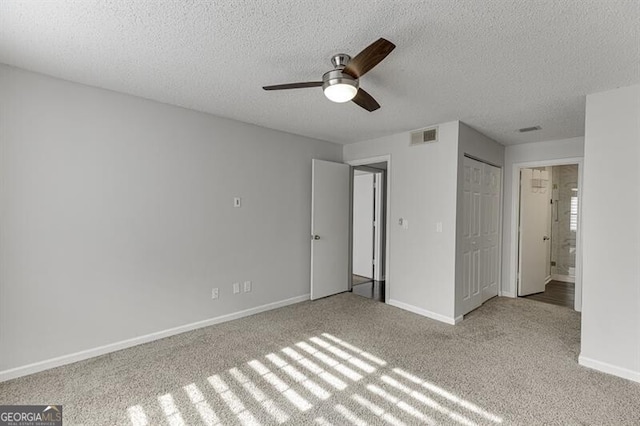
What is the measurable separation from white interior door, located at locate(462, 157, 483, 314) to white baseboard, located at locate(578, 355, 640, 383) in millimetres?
1260

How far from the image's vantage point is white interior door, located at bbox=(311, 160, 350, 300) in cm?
440

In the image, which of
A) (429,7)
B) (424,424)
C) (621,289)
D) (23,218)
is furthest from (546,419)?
(23,218)

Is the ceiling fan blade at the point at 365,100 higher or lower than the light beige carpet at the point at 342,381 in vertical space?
higher

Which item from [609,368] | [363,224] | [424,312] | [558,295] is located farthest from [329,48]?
[558,295]

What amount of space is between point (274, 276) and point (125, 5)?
3138mm

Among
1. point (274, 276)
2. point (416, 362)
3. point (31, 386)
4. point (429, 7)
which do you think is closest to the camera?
point (429, 7)

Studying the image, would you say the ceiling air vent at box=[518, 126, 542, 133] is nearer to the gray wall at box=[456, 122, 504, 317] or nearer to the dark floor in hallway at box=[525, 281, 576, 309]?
the gray wall at box=[456, 122, 504, 317]

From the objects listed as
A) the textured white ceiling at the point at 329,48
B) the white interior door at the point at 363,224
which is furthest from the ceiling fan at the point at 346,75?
the white interior door at the point at 363,224

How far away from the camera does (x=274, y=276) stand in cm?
408

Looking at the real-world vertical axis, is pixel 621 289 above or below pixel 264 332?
above

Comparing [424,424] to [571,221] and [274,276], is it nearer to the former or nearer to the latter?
[274,276]

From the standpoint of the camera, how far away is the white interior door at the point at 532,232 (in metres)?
4.72

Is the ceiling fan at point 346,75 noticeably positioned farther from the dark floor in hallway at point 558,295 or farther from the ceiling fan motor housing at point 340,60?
the dark floor in hallway at point 558,295

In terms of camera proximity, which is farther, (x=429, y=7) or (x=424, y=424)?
(x=424, y=424)
